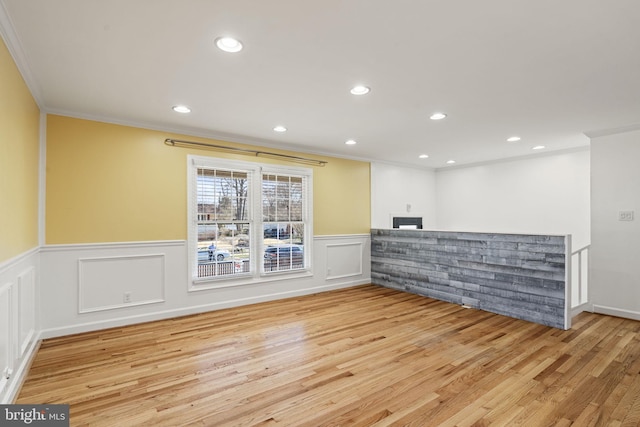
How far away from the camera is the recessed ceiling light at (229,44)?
82.3 inches

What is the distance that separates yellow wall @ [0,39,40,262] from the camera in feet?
6.81

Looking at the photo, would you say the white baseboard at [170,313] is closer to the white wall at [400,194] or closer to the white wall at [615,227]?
the white wall at [400,194]

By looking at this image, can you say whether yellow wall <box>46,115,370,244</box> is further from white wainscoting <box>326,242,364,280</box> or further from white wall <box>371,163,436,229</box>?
white wall <box>371,163,436,229</box>

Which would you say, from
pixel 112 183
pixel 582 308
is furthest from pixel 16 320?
pixel 582 308

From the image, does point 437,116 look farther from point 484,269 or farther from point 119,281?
point 119,281

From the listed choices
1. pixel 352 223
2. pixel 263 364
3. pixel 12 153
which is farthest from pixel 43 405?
pixel 352 223

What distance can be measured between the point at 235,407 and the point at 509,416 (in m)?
1.79

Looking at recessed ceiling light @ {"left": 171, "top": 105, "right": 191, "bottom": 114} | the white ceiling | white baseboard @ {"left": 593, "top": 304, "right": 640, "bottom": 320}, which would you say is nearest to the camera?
the white ceiling

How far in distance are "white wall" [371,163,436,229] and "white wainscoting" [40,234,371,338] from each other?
265 cm

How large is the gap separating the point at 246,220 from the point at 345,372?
2743 mm

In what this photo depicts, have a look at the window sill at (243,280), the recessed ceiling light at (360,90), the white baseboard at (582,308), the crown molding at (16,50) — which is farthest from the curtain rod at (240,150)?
the white baseboard at (582,308)

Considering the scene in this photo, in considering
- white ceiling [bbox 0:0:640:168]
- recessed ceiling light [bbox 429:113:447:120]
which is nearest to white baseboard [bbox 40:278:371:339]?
white ceiling [bbox 0:0:640:168]

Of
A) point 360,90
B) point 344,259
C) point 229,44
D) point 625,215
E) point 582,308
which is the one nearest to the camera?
point 229,44

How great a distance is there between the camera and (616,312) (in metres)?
4.13
